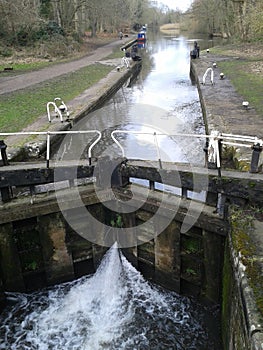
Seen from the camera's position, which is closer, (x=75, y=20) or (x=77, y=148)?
(x=77, y=148)

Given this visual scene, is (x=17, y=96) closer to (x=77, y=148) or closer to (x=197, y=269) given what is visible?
(x=77, y=148)

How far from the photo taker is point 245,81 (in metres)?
16.5

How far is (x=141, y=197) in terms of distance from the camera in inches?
A: 242

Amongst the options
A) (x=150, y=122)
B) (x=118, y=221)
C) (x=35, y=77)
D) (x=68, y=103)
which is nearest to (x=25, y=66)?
(x=35, y=77)

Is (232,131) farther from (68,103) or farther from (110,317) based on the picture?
(68,103)

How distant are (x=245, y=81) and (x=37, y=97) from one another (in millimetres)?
9713

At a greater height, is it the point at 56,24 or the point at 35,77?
the point at 56,24

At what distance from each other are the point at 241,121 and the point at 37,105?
7581 millimetres

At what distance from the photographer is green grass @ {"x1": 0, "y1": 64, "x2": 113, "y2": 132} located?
11.2 m

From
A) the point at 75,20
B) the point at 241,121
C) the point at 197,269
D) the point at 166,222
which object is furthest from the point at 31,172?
the point at 75,20

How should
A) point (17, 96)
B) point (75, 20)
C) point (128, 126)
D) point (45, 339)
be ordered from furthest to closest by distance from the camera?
1. point (75, 20)
2. point (17, 96)
3. point (128, 126)
4. point (45, 339)

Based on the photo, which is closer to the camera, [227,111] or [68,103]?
[227,111]

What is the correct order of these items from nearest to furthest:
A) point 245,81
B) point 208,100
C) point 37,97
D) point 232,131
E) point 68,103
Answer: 1. point 232,131
2. point 208,100
3. point 68,103
4. point 37,97
5. point 245,81

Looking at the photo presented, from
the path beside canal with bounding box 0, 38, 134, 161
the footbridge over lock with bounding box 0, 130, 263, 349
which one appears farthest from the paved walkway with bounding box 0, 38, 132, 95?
the footbridge over lock with bounding box 0, 130, 263, 349
